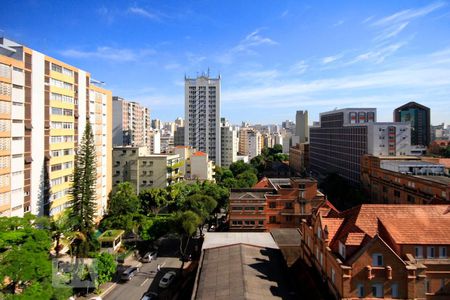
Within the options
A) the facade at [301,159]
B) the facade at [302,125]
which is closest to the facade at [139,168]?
Answer: the facade at [301,159]

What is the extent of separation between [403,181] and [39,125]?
1941 inches

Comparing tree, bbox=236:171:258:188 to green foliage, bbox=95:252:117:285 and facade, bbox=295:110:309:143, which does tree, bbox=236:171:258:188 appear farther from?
facade, bbox=295:110:309:143

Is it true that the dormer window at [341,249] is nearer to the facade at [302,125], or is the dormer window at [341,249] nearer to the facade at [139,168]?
the facade at [139,168]

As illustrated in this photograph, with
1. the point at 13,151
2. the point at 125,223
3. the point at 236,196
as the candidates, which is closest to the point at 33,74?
the point at 13,151

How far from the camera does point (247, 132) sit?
170 meters

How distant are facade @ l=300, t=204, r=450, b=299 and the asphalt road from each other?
16.5 m

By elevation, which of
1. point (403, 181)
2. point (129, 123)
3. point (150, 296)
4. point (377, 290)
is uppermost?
point (129, 123)

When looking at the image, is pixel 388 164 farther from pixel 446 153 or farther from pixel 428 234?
pixel 446 153

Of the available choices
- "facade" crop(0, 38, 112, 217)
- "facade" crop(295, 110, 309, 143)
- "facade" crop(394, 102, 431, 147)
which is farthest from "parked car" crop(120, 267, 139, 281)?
"facade" crop(394, 102, 431, 147)

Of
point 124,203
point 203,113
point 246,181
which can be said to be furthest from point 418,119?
point 124,203

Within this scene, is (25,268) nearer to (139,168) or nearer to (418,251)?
(418,251)

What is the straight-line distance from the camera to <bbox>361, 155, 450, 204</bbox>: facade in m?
43.5

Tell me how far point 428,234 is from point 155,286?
77.5 feet

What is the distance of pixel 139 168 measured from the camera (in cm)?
6372
